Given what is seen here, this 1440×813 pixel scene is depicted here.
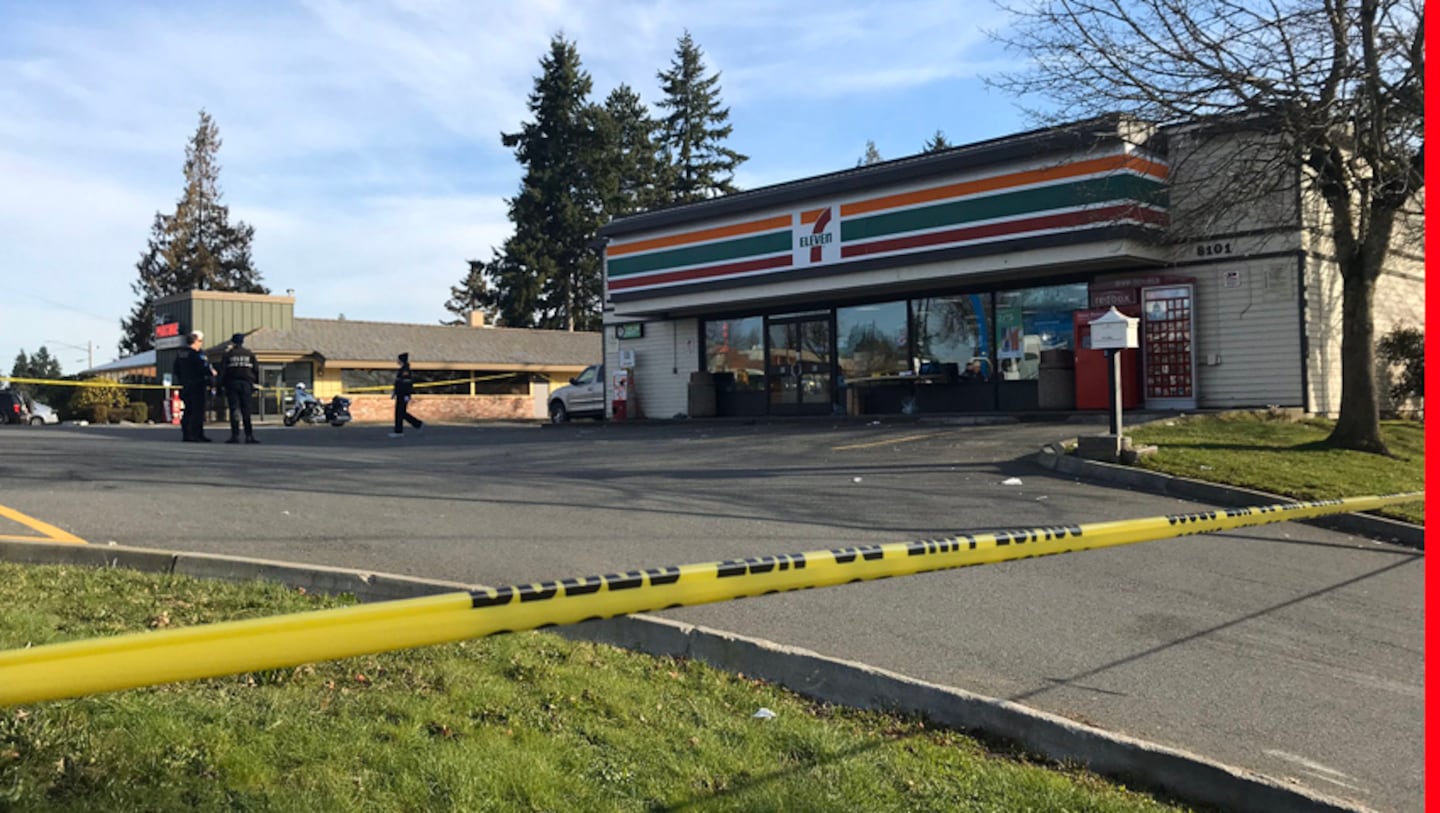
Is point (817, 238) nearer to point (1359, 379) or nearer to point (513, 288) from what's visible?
point (1359, 379)

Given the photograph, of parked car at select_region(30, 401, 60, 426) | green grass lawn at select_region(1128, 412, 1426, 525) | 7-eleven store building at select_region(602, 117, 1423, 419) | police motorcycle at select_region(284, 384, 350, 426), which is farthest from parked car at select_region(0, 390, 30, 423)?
green grass lawn at select_region(1128, 412, 1426, 525)

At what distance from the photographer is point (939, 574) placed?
722 centimetres

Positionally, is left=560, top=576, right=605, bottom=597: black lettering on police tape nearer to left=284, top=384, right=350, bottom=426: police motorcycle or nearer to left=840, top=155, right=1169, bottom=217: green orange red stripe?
left=840, top=155, right=1169, bottom=217: green orange red stripe

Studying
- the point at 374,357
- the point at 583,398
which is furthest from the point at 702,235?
the point at 374,357

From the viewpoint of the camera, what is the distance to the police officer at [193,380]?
652 inches

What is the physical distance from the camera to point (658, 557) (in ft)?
25.0

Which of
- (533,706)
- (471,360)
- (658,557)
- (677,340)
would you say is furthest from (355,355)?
(533,706)

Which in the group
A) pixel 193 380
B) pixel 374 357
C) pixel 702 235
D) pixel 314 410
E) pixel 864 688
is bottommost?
pixel 864 688

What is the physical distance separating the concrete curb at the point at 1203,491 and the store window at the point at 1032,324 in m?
6.96

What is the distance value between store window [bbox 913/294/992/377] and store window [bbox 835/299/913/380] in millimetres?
356

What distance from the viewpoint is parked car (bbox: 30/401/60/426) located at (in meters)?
29.4

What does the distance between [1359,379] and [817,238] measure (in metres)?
11.2

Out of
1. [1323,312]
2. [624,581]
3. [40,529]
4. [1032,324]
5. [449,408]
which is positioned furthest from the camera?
[449,408]

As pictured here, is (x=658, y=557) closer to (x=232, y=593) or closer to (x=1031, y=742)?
(x=232, y=593)
